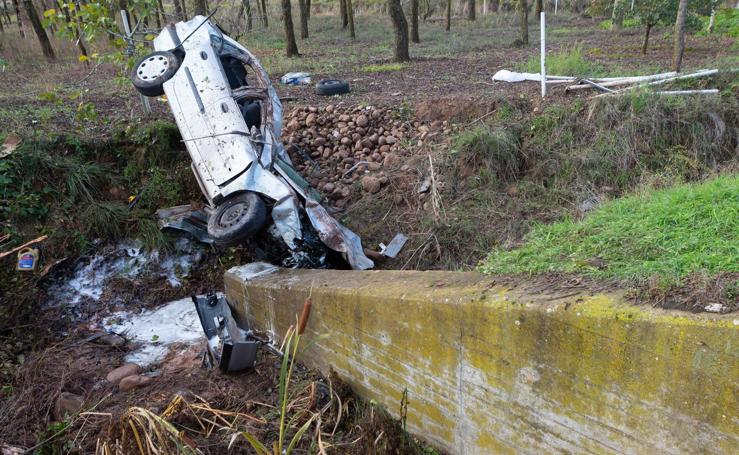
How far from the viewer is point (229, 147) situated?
612 cm

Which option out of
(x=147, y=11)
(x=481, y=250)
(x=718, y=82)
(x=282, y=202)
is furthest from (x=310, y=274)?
(x=718, y=82)

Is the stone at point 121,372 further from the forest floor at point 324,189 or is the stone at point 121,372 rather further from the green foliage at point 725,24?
the green foliage at point 725,24

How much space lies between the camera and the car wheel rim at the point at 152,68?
21.2 feet

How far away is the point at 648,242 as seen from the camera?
10.3 ft

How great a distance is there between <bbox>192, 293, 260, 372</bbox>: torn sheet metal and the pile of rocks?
7.74 feet

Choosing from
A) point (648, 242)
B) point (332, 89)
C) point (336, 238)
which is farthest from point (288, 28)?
point (648, 242)

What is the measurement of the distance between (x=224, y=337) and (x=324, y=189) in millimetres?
3019

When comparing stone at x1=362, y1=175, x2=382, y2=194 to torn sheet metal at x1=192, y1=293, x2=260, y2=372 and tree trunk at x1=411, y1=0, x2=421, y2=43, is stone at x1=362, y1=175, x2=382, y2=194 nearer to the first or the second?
torn sheet metal at x1=192, y1=293, x2=260, y2=372

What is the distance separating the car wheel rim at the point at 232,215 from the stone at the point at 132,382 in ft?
5.74

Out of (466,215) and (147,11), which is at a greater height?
(147,11)

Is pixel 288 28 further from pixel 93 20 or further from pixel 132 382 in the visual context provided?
pixel 132 382

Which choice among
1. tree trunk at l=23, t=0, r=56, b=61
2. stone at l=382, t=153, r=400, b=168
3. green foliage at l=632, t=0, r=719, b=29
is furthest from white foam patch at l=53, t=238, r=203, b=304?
tree trunk at l=23, t=0, r=56, b=61

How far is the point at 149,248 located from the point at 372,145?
3.54 meters

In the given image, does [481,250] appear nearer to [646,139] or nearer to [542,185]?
[542,185]
